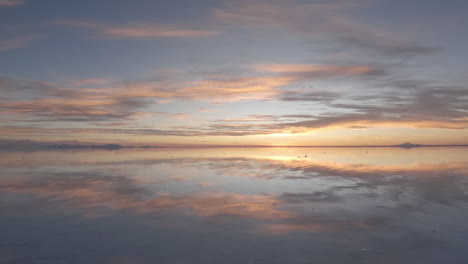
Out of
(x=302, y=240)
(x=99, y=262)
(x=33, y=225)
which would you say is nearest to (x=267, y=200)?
(x=302, y=240)

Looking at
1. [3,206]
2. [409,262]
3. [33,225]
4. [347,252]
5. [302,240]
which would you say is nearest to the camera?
Result: [409,262]

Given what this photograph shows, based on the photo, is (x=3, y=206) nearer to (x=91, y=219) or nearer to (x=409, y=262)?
(x=91, y=219)

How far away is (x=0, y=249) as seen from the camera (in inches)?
367

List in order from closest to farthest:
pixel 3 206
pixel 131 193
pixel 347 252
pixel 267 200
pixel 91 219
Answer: pixel 347 252, pixel 91 219, pixel 3 206, pixel 267 200, pixel 131 193

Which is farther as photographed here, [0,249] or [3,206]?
[3,206]

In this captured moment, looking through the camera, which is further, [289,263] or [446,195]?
[446,195]

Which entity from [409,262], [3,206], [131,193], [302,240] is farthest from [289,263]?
[3,206]

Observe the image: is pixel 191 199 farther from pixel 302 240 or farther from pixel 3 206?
pixel 3 206

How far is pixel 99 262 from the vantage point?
27.6 feet

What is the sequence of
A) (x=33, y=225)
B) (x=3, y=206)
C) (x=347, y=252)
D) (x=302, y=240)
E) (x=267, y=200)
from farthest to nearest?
(x=267, y=200)
(x=3, y=206)
(x=33, y=225)
(x=302, y=240)
(x=347, y=252)

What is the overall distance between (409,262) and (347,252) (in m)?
1.66

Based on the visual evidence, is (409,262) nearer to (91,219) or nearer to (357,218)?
(357,218)

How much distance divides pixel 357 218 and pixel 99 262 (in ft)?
33.9

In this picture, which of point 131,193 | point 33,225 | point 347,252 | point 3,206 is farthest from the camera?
point 131,193
